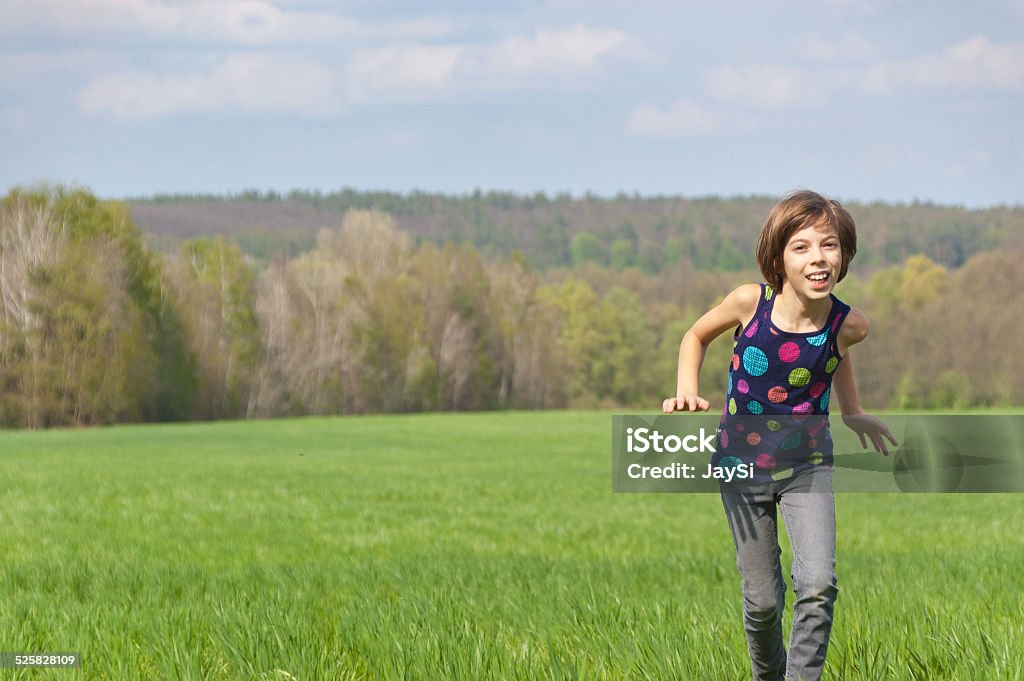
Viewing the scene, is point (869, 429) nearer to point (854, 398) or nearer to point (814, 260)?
point (854, 398)

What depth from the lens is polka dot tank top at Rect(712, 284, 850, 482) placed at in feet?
16.0

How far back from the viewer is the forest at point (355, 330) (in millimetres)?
61031

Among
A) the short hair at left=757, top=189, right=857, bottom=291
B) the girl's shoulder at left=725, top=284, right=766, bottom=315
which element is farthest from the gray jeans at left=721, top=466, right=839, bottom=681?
the short hair at left=757, top=189, right=857, bottom=291

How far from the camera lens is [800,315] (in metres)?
4.95

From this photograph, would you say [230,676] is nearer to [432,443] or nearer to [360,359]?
[432,443]

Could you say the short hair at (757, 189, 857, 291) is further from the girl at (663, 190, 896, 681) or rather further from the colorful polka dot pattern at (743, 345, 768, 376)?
the colorful polka dot pattern at (743, 345, 768, 376)

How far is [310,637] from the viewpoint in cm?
625

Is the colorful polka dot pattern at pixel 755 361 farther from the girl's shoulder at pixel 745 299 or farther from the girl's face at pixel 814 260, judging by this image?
the girl's face at pixel 814 260

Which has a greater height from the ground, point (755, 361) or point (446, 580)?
point (755, 361)

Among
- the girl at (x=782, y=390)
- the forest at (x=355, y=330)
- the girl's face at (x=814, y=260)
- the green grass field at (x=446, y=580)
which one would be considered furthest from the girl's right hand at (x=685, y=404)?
the forest at (x=355, y=330)

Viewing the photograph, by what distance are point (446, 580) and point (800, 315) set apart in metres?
5.28

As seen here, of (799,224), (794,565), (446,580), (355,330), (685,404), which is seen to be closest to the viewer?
(685,404)

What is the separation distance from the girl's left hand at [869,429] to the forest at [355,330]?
2287 inches

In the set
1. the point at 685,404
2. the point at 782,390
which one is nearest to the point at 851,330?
the point at 782,390
